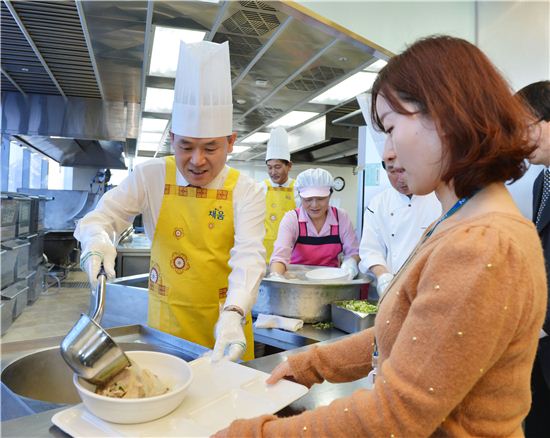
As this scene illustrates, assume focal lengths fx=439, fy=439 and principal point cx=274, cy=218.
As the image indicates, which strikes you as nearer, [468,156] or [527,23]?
[468,156]

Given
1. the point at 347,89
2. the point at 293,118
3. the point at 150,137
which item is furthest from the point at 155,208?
the point at 150,137

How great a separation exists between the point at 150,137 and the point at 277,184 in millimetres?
6217

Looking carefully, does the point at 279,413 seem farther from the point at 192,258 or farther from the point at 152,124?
the point at 152,124

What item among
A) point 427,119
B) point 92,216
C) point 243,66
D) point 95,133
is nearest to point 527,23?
point 427,119

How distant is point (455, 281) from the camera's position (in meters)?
0.58

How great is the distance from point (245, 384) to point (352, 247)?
2397 mm

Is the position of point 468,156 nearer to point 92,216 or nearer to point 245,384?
point 245,384

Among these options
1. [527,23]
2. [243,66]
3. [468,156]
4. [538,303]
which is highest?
[243,66]

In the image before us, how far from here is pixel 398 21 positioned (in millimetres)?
2482

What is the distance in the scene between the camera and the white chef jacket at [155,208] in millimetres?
1705

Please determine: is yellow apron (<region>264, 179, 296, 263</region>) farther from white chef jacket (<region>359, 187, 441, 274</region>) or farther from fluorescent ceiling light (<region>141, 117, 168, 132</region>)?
fluorescent ceiling light (<region>141, 117, 168, 132</region>)

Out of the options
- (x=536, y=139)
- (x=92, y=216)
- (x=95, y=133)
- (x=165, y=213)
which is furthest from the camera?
(x=95, y=133)

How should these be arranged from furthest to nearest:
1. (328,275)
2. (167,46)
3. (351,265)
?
(167,46) < (351,265) < (328,275)

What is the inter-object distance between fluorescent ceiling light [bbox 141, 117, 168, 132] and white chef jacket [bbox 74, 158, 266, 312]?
6.38 m
